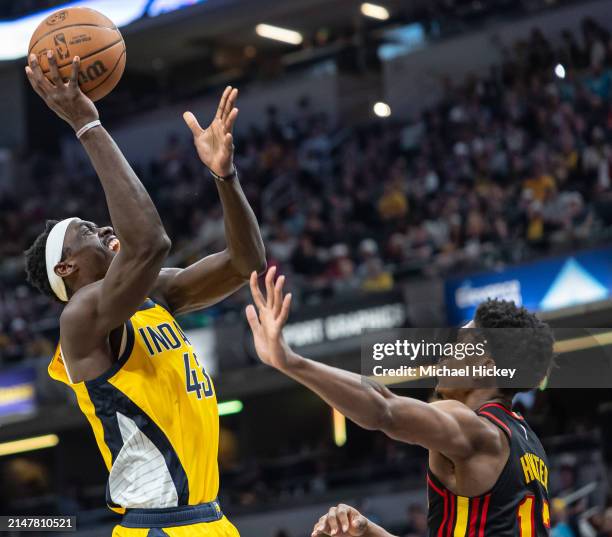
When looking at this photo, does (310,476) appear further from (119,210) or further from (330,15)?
Result: (119,210)

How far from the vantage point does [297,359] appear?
3.70m

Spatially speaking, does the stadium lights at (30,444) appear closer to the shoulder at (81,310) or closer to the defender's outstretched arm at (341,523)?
the shoulder at (81,310)

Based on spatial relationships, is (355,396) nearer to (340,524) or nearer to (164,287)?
(340,524)

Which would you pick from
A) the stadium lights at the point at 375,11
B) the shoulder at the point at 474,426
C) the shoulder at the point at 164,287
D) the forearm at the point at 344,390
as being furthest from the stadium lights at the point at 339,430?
the forearm at the point at 344,390

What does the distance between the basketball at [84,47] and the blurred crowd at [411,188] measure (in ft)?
31.5

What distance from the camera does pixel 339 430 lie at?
66.4 ft

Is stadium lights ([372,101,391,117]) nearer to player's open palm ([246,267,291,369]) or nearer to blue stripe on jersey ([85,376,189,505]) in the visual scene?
blue stripe on jersey ([85,376,189,505])

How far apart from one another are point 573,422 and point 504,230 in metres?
2.79

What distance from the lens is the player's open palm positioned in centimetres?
369

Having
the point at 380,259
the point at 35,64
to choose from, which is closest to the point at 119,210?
the point at 35,64

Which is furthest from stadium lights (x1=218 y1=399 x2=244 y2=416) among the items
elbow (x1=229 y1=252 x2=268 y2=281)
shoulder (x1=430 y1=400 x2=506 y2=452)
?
shoulder (x1=430 y1=400 x2=506 y2=452)

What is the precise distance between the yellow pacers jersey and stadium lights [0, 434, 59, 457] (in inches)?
722

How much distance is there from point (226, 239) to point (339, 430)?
1540 cm

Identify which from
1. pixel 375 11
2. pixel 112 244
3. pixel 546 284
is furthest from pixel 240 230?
pixel 375 11
